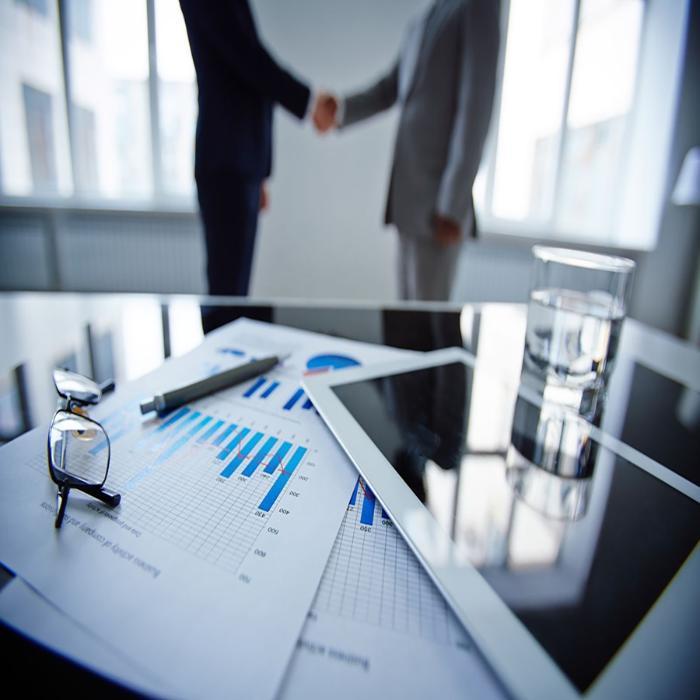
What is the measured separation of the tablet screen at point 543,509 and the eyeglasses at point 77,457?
7.2 inches

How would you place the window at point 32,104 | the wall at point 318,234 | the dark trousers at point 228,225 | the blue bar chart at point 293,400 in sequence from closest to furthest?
the blue bar chart at point 293,400 → the dark trousers at point 228,225 → the window at point 32,104 → the wall at point 318,234

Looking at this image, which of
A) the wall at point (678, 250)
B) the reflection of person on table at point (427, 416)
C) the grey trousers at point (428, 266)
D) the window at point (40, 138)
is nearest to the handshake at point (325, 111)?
the grey trousers at point (428, 266)

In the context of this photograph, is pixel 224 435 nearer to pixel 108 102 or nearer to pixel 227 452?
pixel 227 452

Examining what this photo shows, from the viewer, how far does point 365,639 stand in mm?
175

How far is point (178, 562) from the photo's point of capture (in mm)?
207

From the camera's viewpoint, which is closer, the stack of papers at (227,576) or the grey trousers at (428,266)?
the stack of papers at (227,576)

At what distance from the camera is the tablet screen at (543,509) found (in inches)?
7.2

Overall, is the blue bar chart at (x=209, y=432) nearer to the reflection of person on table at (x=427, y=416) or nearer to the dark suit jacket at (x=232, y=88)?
the reflection of person on table at (x=427, y=416)

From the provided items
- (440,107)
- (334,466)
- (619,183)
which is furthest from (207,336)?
(619,183)

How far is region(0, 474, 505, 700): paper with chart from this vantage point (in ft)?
0.52

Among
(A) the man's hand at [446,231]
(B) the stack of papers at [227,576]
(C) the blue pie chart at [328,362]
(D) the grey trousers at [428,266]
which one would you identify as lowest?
(B) the stack of papers at [227,576]

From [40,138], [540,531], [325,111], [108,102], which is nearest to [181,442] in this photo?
[540,531]

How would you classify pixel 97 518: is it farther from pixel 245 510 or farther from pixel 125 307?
pixel 125 307

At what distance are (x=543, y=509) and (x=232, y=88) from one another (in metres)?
1.28
